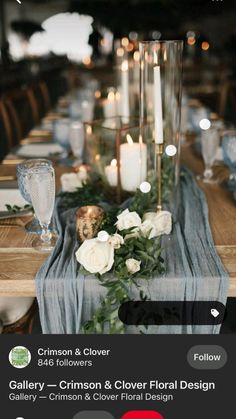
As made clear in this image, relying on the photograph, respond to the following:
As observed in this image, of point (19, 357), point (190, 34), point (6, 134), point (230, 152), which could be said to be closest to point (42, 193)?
point (19, 357)

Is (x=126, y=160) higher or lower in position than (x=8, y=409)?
higher

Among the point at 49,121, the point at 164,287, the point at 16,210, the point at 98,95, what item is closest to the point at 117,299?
the point at 164,287

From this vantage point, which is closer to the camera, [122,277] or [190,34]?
[122,277]

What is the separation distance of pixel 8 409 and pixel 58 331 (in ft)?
0.45

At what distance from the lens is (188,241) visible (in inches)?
27.7

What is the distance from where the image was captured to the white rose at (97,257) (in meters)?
0.57

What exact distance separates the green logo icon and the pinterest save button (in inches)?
4.6

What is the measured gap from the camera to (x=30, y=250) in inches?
27.3

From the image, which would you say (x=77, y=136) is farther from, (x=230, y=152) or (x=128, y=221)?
(x=128, y=221)

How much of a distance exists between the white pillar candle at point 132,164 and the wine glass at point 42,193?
0.19 metres

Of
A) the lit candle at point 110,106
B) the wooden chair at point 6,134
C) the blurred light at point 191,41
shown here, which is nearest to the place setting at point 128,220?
the lit candle at point 110,106

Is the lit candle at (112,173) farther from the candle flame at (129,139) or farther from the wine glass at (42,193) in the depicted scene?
the wine glass at (42,193)

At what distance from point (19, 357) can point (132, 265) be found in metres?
0.17

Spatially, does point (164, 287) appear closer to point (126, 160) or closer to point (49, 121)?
point (126, 160)
